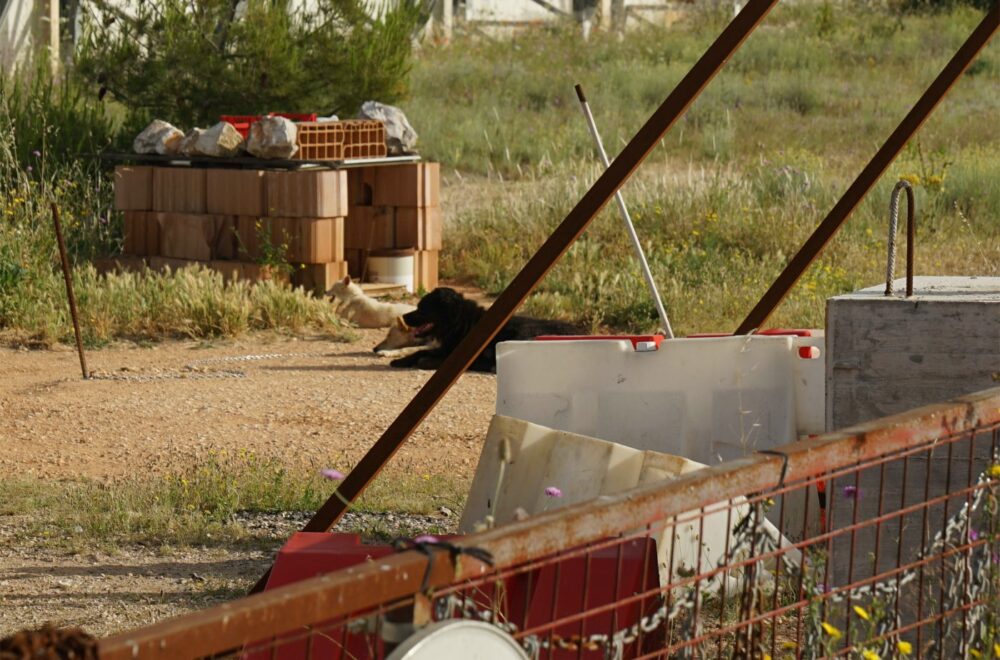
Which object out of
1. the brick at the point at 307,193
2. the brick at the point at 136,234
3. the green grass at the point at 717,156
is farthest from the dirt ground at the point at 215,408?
the brick at the point at 136,234

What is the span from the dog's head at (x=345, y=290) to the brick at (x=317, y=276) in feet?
1.12

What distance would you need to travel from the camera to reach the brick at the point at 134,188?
456 inches

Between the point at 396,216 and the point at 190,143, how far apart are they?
1660 millimetres

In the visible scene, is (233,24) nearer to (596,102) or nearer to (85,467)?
(85,467)

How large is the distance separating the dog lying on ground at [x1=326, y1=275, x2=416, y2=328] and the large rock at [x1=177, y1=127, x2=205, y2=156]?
1.82 metres

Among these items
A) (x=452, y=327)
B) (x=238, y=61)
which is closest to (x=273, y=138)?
(x=238, y=61)

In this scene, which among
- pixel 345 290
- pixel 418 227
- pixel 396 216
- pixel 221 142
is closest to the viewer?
pixel 345 290

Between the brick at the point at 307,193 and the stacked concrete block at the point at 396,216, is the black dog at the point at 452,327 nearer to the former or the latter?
the brick at the point at 307,193

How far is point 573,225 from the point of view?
4492 millimetres

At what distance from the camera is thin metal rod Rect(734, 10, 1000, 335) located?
16.6 ft

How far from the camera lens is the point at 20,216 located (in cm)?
1108

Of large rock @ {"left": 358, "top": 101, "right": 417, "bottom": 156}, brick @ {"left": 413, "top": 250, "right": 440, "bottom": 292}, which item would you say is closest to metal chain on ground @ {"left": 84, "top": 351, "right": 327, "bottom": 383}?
brick @ {"left": 413, "top": 250, "right": 440, "bottom": 292}

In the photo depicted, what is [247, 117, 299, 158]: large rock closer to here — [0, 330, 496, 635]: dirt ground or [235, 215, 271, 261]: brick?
[235, 215, 271, 261]: brick

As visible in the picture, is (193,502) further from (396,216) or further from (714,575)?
(396,216)
